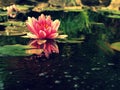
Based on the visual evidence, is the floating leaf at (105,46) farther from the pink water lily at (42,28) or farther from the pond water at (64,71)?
the pink water lily at (42,28)

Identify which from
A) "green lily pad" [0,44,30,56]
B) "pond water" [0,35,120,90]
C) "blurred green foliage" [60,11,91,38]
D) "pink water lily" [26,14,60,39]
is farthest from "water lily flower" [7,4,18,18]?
"pond water" [0,35,120,90]

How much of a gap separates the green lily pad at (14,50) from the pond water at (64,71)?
Result: 87 mm

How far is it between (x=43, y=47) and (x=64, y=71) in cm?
123

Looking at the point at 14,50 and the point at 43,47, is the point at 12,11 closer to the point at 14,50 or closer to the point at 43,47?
the point at 43,47

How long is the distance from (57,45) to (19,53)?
2.91ft

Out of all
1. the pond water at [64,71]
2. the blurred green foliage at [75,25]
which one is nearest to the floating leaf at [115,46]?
the pond water at [64,71]

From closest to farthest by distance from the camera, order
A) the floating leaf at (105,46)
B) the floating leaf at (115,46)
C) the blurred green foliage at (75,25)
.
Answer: the floating leaf at (105,46), the floating leaf at (115,46), the blurred green foliage at (75,25)

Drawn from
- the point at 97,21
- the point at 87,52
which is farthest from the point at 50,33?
the point at 97,21

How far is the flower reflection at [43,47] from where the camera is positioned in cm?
536

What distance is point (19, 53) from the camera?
518cm

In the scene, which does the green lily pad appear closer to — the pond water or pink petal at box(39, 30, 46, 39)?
the pond water

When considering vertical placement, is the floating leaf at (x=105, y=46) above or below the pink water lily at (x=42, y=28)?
below

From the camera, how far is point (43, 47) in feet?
18.6

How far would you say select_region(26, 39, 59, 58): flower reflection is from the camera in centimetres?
536
